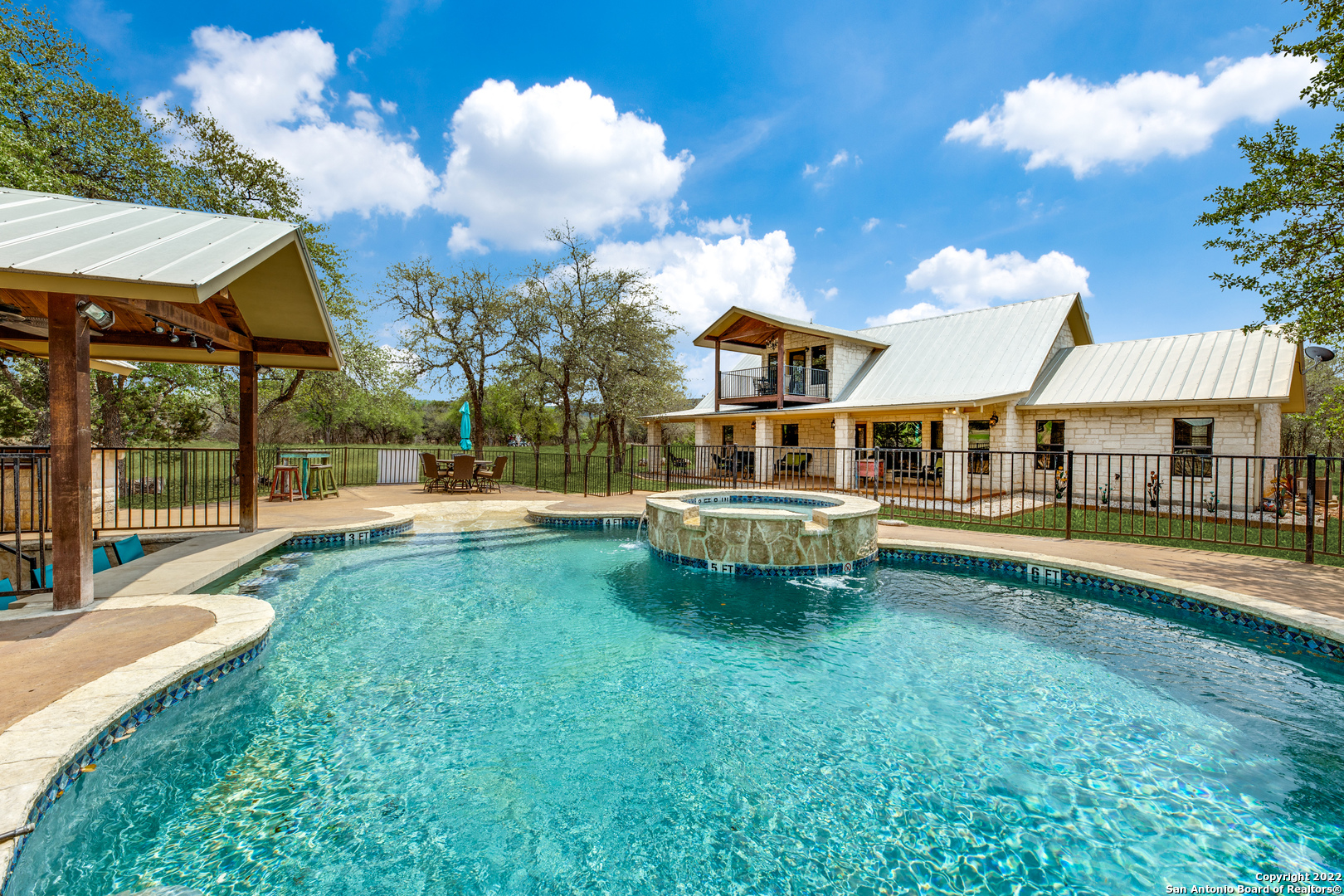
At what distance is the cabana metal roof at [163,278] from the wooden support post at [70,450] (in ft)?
1.23

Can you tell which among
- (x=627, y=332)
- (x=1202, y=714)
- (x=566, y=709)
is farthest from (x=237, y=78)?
(x=1202, y=714)

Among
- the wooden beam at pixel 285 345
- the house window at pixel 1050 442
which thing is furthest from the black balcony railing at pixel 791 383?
the wooden beam at pixel 285 345

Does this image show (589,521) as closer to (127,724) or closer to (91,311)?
(91,311)

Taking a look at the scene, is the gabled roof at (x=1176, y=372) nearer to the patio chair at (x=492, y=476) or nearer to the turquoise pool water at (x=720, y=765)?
the turquoise pool water at (x=720, y=765)

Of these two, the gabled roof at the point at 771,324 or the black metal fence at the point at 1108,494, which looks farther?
the gabled roof at the point at 771,324

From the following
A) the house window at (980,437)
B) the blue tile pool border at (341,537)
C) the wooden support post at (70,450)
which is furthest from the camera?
the house window at (980,437)

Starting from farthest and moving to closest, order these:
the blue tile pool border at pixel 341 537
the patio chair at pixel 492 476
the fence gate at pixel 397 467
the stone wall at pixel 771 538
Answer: the fence gate at pixel 397 467 < the patio chair at pixel 492 476 < the blue tile pool border at pixel 341 537 < the stone wall at pixel 771 538

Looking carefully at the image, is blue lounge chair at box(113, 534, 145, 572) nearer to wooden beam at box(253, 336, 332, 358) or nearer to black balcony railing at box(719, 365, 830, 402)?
wooden beam at box(253, 336, 332, 358)

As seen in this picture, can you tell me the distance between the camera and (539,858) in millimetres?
2189

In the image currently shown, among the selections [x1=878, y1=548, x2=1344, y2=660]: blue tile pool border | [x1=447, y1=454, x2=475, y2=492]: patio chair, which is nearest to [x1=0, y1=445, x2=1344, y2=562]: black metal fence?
[x1=878, y1=548, x2=1344, y2=660]: blue tile pool border

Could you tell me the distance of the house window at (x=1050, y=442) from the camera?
1459cm

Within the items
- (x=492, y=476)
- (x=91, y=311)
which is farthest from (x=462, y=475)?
(x=91, y=311)

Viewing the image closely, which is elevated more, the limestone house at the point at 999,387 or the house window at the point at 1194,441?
the limestone house at the point at 999,387

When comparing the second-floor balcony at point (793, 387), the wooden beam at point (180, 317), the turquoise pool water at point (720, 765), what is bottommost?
the turquoise pool water at point (720, 765)
